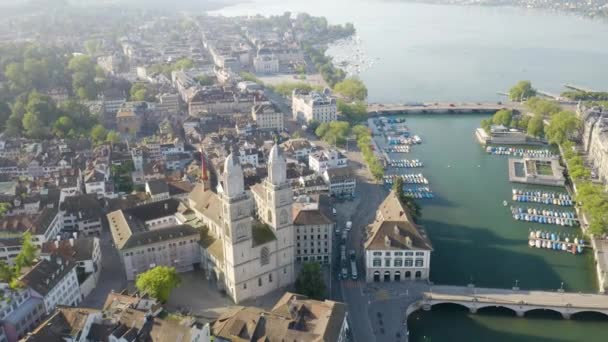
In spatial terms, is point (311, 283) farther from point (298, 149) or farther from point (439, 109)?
point (439, 109)

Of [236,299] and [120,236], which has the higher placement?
[120,236]

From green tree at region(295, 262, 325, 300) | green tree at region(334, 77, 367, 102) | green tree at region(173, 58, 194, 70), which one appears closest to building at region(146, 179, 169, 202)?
green tree at region(295, 262, 325, 300)

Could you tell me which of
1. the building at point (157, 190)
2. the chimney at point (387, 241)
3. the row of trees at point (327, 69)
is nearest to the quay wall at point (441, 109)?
the row of trees at point (327, 69)

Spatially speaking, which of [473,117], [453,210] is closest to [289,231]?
[453,210]

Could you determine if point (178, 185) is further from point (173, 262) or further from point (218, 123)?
point (218, 123)

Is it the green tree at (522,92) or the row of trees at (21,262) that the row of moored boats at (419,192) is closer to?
the row of trees at (21,262)

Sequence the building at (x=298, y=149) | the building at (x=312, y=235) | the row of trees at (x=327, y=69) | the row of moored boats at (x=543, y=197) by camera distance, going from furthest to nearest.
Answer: the row of trees at (x=327, y=69), the building at (x=298, y=149), the row of moored boats at (x=543, y=197), the building at (x=312, y=235)

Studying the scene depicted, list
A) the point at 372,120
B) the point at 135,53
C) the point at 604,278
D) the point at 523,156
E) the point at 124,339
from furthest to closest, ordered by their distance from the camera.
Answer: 1. the point at 135,53
2. the point at 372,120
3. the point at 523,156
4. the point at 604,278
5. the point at 124,339

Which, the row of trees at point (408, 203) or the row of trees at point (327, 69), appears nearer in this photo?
the row of trees at point (408, 203)
